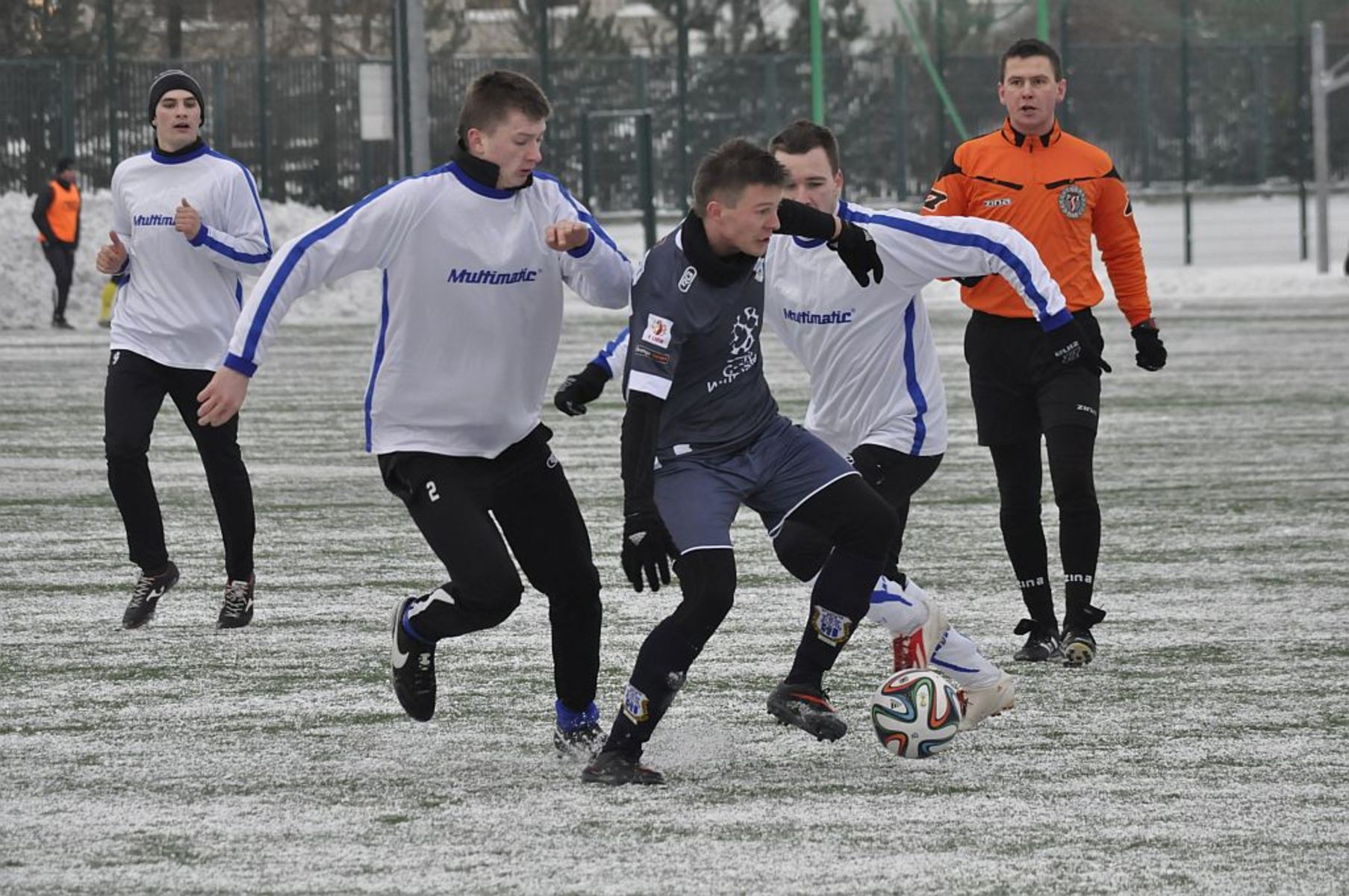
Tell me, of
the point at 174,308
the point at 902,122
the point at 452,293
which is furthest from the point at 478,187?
the point at 902,122

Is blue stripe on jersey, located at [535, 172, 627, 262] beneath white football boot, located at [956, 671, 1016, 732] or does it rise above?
above

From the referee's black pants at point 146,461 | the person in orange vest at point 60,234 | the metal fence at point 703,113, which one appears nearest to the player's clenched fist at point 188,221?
the referee's black pants at point 146,461

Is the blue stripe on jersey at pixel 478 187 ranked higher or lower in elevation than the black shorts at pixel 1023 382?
higher

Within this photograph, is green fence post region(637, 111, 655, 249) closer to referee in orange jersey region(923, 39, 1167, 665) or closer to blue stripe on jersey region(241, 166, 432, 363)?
referee in orange jersey region(923, 39, 1167, 665)

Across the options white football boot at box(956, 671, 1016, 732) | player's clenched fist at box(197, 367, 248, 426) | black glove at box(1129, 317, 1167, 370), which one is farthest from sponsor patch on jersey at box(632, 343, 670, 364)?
black glove at box(1129, 317, 1167, 370)

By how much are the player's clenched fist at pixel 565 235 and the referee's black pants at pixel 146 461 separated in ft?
10.0

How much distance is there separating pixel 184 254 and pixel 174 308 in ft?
0.85

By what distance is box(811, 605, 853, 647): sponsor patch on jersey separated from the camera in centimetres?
629

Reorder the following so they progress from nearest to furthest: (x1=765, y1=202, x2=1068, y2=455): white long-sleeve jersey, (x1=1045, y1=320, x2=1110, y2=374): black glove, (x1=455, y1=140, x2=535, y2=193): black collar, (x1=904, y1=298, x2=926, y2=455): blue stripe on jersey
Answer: (x1=455, y1=140, x2=535, y2=193): black collar, (x1=765, y1=202, x2=1068, y2=455): white long-sleeve jersey, (x1=904, y1=298, x2=926, y2=455): blue stripe on jersey, (x1=1045, y1=320, x2=1110, y2=374): black glove

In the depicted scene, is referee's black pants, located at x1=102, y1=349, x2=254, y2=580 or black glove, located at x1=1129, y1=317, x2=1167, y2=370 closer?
black glove, located at x1=1129, y1=317, x2=1167, y2=370

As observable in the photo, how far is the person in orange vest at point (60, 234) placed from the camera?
85.1 ft

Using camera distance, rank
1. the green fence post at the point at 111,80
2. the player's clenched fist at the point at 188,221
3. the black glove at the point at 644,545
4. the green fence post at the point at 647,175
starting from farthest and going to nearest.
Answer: the green fence post at the point at 647,175 → the green fence post at the point at 111,80 → the player's clenched fist at the point at 188,221 → the black glove at the point at 644,545

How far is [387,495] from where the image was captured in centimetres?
1191

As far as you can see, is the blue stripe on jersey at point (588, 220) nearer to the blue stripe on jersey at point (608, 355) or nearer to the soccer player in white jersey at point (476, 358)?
the soccer player in white jersey at point (476, 358)
